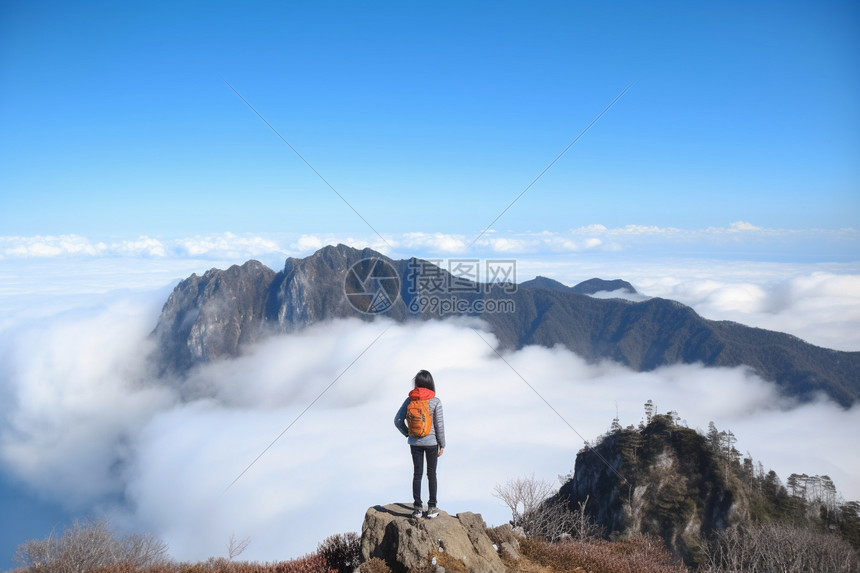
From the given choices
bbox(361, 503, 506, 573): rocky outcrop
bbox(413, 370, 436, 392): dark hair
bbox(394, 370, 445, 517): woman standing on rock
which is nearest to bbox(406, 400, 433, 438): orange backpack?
bbox(394, 370, 445, 517): woman standing on rock

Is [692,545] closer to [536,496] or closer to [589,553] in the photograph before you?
[536,496]

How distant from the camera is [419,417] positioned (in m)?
9.92

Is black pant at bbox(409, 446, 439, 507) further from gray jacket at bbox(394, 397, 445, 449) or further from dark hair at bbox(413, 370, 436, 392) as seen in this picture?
dark hair at bbox(413, 370, 436, 392)

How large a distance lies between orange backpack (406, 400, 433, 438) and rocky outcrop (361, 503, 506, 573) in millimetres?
1967

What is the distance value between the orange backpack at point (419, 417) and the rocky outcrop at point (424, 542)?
197cm

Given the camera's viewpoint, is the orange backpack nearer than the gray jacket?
Yes

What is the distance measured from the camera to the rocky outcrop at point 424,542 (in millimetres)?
9578

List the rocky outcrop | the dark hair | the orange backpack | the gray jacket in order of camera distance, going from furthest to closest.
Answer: the dark hair → the gray jacket → the orange backpack → the rocky outcrop

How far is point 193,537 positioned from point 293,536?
170ft

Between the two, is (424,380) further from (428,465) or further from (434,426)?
(428,465)

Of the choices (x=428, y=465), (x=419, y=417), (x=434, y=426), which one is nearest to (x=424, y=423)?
(x=419, y=417)

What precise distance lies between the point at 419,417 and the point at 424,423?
0.18m

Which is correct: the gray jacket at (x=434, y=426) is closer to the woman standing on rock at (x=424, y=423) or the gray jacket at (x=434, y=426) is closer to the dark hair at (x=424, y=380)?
the woman standing on rock at (x=424, y=423)

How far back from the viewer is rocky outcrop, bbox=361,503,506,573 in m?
9.58
